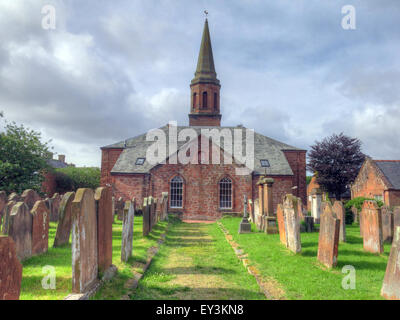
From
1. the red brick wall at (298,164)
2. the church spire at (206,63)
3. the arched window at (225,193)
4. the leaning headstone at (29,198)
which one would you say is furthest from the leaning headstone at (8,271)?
the church spire at (206,63)

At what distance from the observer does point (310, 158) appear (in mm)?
37188

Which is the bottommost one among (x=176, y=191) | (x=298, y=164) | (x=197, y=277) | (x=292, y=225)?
(x=197, y=277)

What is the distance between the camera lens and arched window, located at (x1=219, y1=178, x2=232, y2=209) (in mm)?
27344

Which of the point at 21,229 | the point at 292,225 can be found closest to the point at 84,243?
the point at 21,229

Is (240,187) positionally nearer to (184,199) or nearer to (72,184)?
(184,199)

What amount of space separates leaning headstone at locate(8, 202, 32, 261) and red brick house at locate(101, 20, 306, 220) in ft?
62.3

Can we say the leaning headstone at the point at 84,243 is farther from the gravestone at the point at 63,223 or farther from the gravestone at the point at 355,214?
the gravestone at the point at 355,214

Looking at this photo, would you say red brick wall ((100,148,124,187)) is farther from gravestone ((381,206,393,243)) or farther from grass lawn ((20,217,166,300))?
gravestone ((381,206,393,243))

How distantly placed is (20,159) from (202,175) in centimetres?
1389

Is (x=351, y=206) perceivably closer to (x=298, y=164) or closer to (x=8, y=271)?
(x=298, y=164)

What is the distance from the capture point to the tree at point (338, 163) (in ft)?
116

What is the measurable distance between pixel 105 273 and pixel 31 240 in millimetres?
3250

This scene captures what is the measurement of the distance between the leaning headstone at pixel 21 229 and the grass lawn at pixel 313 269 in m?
5.95

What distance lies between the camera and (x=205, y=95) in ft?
121
